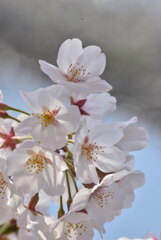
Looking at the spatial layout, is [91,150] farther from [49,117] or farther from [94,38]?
[94,38]

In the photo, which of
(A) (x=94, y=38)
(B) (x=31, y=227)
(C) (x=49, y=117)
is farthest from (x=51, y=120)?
(A) (x=94, y=38)

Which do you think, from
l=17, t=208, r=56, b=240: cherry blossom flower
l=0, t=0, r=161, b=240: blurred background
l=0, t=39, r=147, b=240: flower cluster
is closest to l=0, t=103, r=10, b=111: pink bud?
l=0, t=39, r=147, b=240: flower cluster

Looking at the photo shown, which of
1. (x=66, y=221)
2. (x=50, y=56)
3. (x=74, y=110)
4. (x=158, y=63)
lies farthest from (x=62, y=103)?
(x=158, y=63)

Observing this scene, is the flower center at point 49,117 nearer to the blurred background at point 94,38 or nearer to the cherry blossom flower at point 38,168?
the cherry blossom flower at point 38,168

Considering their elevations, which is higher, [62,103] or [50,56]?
[50,56]

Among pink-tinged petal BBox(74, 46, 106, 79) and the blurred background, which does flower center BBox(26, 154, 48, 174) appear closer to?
pink-tinged petal BBox(74, 46, 106, 79)

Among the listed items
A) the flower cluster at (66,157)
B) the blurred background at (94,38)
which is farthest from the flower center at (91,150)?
the blurred background at (94,38)

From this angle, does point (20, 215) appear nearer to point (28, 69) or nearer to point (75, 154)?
point (75, 154)
